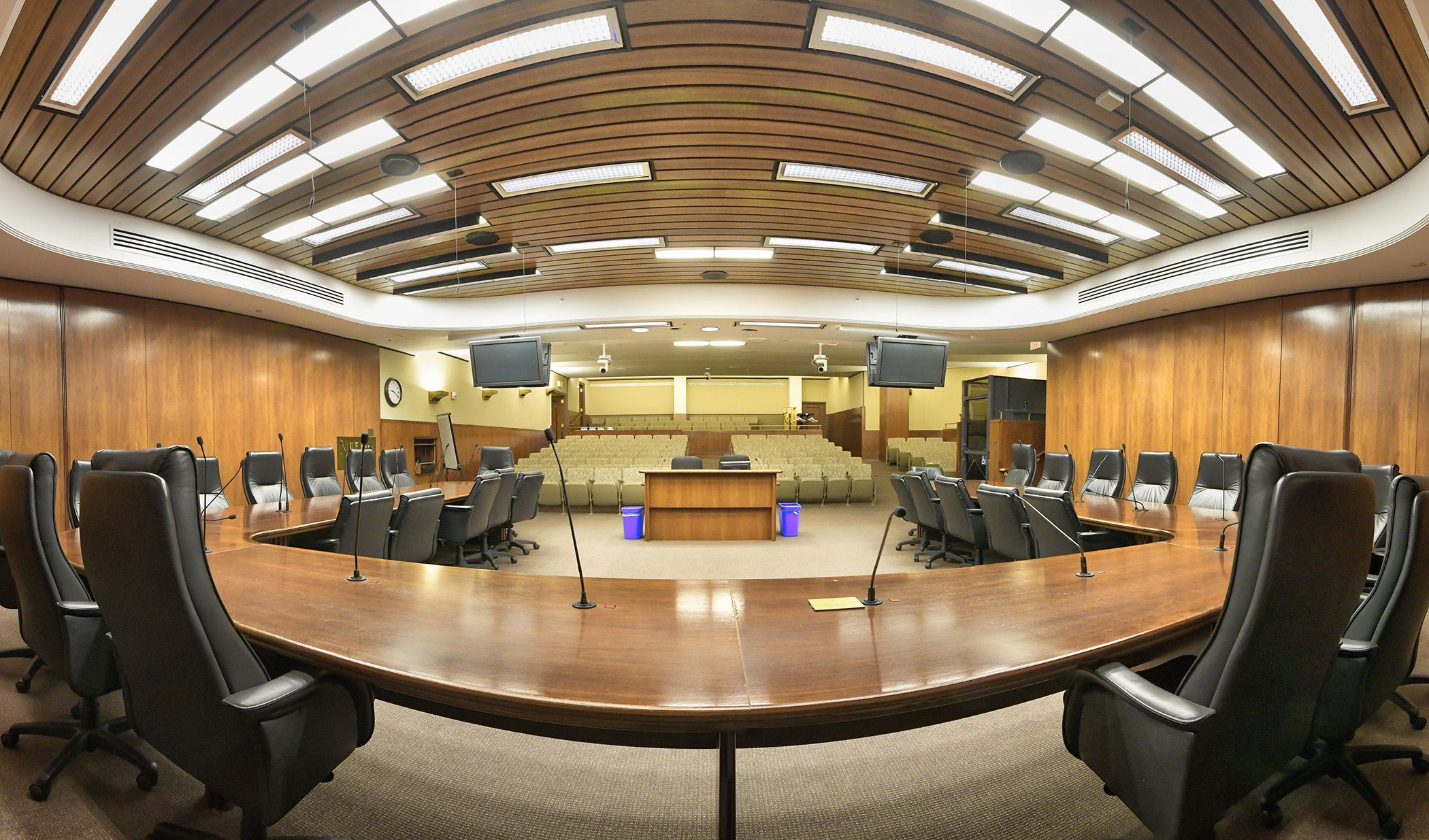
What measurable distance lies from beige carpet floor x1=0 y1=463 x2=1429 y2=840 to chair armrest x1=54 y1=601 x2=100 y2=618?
0.71 m

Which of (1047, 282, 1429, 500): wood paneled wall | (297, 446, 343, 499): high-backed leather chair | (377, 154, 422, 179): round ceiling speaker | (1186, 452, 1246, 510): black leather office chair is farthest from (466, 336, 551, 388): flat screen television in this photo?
(1047, 282, 1429, 500): wood paneled wall

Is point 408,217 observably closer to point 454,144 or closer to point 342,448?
point 454,144

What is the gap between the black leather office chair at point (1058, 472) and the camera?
5922mm

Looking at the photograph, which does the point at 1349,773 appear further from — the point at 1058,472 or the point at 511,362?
the point at 511,362

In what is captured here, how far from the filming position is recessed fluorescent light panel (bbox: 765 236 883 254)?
6.40m

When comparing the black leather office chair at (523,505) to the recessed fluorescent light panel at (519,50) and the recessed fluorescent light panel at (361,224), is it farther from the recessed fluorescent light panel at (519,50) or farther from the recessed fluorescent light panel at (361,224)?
the recessed fluorescent light panel at (519,50)

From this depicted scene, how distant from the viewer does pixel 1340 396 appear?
6.12 m

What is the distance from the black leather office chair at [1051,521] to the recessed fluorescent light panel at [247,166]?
5919mm

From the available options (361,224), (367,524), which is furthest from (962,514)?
(361,224)

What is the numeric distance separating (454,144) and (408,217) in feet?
6.06

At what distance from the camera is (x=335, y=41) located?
3.08 m

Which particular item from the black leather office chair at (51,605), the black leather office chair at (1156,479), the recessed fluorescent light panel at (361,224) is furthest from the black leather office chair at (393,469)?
the black leather office chair at (1156,479)

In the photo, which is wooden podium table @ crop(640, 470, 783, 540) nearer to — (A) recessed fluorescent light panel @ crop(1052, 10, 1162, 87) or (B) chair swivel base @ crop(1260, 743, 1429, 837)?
(A) recessed fluorescent light panel @ crop(1052, 10, 1162, 87)

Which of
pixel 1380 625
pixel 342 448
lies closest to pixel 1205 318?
pixel 1380 625
